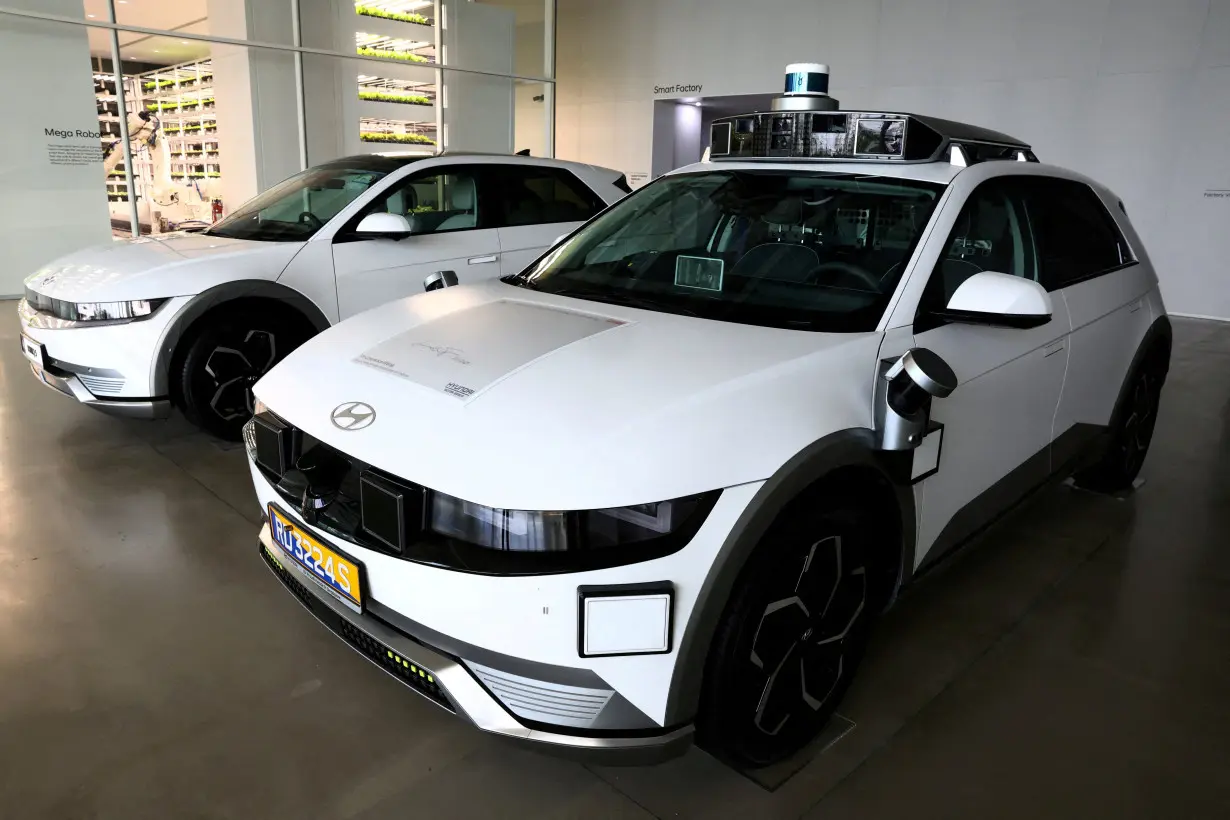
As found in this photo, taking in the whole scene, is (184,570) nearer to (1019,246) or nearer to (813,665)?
(813,665)

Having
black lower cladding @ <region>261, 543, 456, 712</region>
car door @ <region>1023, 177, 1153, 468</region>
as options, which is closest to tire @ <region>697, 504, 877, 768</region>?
black lower cladding @ <region>261, 543, 456, 712</region>

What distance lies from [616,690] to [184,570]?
189 centimetres

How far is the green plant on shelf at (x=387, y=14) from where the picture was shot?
34.0 ft

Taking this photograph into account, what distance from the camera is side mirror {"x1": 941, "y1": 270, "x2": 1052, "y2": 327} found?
6.22 feet

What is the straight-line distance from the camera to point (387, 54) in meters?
10.6

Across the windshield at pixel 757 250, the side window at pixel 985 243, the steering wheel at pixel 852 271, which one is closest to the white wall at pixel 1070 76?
the side window at pixel 985 243

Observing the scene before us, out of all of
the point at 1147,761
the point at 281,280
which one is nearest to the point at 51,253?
the point at 281,280

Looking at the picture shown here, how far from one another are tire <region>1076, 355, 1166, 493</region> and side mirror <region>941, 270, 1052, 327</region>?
1.56 metres

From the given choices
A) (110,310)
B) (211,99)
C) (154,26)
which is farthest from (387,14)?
(110,310)

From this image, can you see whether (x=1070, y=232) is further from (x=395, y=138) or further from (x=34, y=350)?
(x=395, y=138)

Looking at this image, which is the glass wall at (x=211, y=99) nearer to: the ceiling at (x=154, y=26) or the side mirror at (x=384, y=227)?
the ceiling at (x=154, y=26)

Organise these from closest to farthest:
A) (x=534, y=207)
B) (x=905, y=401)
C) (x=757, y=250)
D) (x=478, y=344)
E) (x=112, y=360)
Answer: (x=905, y=401) → (x=478, y=344) → (x=757, y=250) → (x=112, y=360) → (x=534, y=207)

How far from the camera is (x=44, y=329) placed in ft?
12.0

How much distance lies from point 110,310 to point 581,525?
3.06 metres
